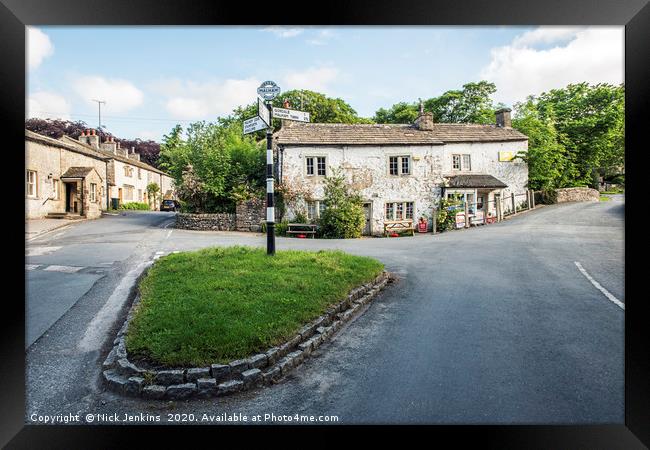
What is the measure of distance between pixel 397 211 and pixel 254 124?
4.76 metres

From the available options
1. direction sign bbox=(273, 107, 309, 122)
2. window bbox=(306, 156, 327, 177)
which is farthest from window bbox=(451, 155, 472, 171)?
direction sign bbox=(273, 107, 309, 122)

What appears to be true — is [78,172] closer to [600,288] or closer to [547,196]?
[600,288]

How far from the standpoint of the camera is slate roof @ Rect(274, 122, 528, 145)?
364 inches

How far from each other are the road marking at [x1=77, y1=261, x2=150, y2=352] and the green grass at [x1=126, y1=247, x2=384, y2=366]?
16 cm

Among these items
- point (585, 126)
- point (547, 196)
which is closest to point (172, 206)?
point (547, 196)

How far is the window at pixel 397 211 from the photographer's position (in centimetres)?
823

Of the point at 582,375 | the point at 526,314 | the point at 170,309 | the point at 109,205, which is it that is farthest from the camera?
the point at 109,205

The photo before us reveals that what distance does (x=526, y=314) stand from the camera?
395cm

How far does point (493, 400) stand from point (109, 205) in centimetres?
692

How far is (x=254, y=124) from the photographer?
4.70 metres

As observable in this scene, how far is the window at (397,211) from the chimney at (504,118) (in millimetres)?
2918

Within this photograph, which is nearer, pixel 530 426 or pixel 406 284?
pixel 530 426
